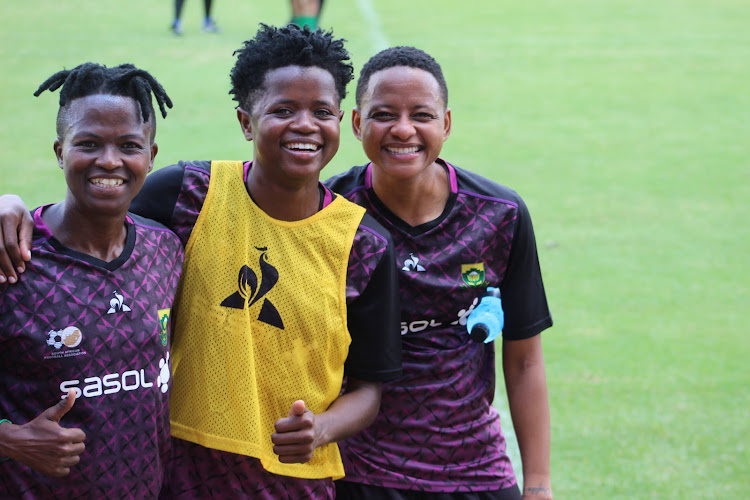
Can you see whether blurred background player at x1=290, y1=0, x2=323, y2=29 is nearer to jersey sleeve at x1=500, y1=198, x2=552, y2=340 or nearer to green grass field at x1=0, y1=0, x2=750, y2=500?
green grass field at x1=0, y1=0, x2=750, y2=500

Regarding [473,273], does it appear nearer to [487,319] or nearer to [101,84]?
[487,319]

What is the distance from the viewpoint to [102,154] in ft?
8.04

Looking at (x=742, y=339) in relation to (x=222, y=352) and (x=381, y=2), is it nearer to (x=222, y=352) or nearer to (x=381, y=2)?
(x=222, y=352)

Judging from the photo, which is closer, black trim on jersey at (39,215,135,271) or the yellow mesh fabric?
black trim on jersey at (39,215,135,271)

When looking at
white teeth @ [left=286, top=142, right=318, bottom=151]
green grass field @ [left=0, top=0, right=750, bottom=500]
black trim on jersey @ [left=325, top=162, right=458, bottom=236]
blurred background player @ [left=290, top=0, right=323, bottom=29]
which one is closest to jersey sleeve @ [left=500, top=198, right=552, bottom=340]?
black trim on jersey @ [left=325, top=162, right=458, bottom=236]

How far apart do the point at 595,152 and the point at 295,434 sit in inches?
310

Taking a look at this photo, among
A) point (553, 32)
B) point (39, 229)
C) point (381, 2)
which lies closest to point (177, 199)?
point (39, 229)

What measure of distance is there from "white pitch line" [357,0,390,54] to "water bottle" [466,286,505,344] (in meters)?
9.21

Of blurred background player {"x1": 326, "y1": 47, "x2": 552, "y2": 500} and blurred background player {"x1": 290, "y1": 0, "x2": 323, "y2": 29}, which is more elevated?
blurred background player {"x1": 290, "y1": 0, "x2": 323, "y2": 29}

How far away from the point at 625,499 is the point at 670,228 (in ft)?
13.1

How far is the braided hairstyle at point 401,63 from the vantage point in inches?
117

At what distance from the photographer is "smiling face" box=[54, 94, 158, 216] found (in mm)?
2443

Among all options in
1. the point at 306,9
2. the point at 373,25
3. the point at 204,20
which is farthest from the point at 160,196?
the point at 373,25

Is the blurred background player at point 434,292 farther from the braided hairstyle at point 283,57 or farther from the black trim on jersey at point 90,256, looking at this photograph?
the black trim on jersey at point 90,256
